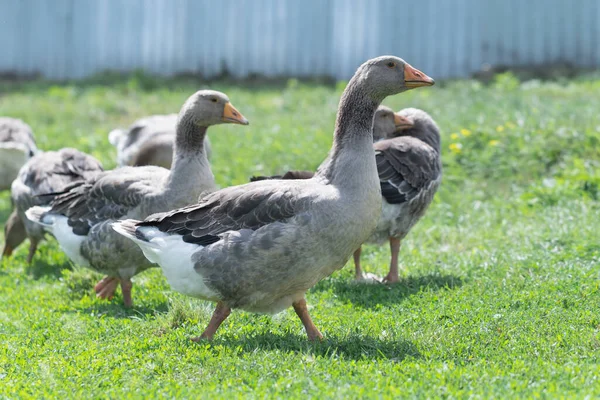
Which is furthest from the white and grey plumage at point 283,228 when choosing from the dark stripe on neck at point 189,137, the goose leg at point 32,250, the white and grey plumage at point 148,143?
the white and grey plumage at point 148,143

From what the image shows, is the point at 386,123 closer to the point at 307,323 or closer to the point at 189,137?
the point at 189,137

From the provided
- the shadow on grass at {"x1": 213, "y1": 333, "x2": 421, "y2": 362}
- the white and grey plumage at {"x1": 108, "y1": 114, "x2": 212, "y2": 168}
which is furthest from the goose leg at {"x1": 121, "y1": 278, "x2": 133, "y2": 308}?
the white and grey plumage at {"x1": 108, "y1": 114, "x2": 212, "y2": 168}

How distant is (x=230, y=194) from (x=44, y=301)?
113 inches

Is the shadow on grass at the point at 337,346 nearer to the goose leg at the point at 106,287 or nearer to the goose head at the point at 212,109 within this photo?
the goose head at the point at 212,109

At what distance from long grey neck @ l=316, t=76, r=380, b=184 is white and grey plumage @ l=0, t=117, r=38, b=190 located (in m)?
6.36

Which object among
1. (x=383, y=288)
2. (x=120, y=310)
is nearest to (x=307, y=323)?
(x=383, y=288)

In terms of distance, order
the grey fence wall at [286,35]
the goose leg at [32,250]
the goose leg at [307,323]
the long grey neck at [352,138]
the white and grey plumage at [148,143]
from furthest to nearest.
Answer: the grey fence wall at [286,35] → the white and grey plumage at [148,143] → the goose leg at [32,250] → the goose leg at [307,323] → the long grey neck at [352,138]

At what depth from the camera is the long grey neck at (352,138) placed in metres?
6.18

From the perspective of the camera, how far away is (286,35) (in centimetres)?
1867

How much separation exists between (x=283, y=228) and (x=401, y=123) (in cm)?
348

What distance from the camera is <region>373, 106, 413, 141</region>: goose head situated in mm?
9031

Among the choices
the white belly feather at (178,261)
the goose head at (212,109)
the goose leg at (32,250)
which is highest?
the goose head at (212,109)

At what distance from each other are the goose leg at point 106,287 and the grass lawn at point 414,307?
19 cm

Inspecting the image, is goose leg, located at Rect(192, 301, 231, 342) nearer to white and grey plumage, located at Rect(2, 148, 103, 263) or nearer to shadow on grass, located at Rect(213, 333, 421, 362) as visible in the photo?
shadow on grass, located at Rect(213, 333, 421, 362)
